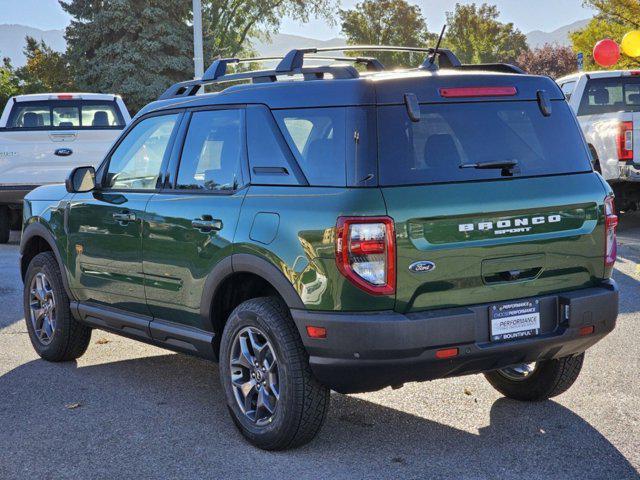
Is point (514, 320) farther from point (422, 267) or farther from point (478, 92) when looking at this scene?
point (478, 92)

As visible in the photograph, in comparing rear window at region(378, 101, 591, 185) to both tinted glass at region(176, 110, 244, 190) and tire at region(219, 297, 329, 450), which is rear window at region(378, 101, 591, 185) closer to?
tire at region(219, 297, 329, 450)

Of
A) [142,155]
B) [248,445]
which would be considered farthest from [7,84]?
[248,445]

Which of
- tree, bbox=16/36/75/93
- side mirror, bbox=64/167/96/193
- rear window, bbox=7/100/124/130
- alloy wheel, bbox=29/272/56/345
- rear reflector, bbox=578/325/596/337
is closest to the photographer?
rear reflector, bbox=578/325/596/337

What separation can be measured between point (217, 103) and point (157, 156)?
71cm

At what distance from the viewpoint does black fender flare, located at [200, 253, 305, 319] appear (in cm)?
480

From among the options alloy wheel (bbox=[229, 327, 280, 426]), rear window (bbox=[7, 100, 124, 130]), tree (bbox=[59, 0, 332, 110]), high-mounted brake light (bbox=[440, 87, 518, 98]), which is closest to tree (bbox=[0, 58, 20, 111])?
tree (bbox=[59, 0, 332, 110])

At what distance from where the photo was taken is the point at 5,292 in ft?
34.2

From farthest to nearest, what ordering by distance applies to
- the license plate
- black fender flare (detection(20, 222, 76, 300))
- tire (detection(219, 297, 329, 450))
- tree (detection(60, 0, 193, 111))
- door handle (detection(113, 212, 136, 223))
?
tree (detection(60, 0, 193, 111)) → black fender flare (detection(20, 222, 76, 300)) → door handle (detection(113, 212, 136, 223)) → tire (detection(219, 297, 329, 450)) → the license plate

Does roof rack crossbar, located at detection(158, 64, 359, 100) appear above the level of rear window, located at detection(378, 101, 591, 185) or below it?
above

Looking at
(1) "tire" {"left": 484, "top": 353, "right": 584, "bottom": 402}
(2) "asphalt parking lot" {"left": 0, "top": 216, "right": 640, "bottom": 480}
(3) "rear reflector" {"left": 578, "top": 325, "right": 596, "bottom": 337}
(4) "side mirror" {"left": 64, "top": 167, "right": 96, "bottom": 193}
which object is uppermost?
(4) "side mirror" {"left": 64, "top": 167, "right": 96, "bottom": 193}

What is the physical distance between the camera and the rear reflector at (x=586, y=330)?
502 centimetres

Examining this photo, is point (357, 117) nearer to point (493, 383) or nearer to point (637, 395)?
point (493, 383)

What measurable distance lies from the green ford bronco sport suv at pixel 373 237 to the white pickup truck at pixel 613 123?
8.21 meters

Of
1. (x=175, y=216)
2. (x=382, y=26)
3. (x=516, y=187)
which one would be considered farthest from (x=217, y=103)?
(x=382, y=26)
